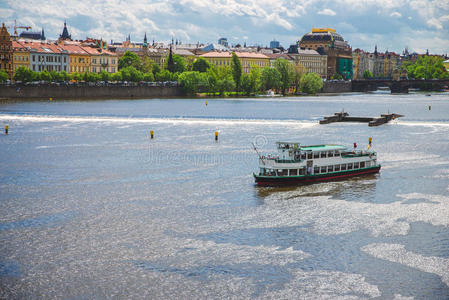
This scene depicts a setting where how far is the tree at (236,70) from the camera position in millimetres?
142625

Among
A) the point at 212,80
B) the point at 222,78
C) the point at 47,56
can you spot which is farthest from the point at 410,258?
the point at 47,56

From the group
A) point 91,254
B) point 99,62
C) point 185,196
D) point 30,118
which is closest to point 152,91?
point 99,62

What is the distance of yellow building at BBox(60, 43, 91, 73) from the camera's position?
520 feet

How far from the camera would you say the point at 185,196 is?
33469 mm

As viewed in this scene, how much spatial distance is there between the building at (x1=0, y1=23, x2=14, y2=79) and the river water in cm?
9332

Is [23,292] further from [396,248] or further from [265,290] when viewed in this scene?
[396,248]

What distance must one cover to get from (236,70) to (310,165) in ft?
352

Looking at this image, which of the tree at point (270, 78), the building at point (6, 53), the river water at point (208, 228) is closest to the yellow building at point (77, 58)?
the building at point (6, 53)

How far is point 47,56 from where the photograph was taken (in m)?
150

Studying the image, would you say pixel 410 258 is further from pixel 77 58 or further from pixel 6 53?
pixel 77 58

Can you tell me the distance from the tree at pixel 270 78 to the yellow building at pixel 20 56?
52849mm

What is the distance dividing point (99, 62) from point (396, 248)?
153 meters

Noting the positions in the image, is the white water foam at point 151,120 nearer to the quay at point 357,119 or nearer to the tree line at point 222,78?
the quay at point 357,119

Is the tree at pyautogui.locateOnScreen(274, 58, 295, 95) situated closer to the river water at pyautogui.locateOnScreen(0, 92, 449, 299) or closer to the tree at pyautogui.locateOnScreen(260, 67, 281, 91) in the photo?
the tree at pyautogui.locateOnScreen(260, 67, 281, 91)
